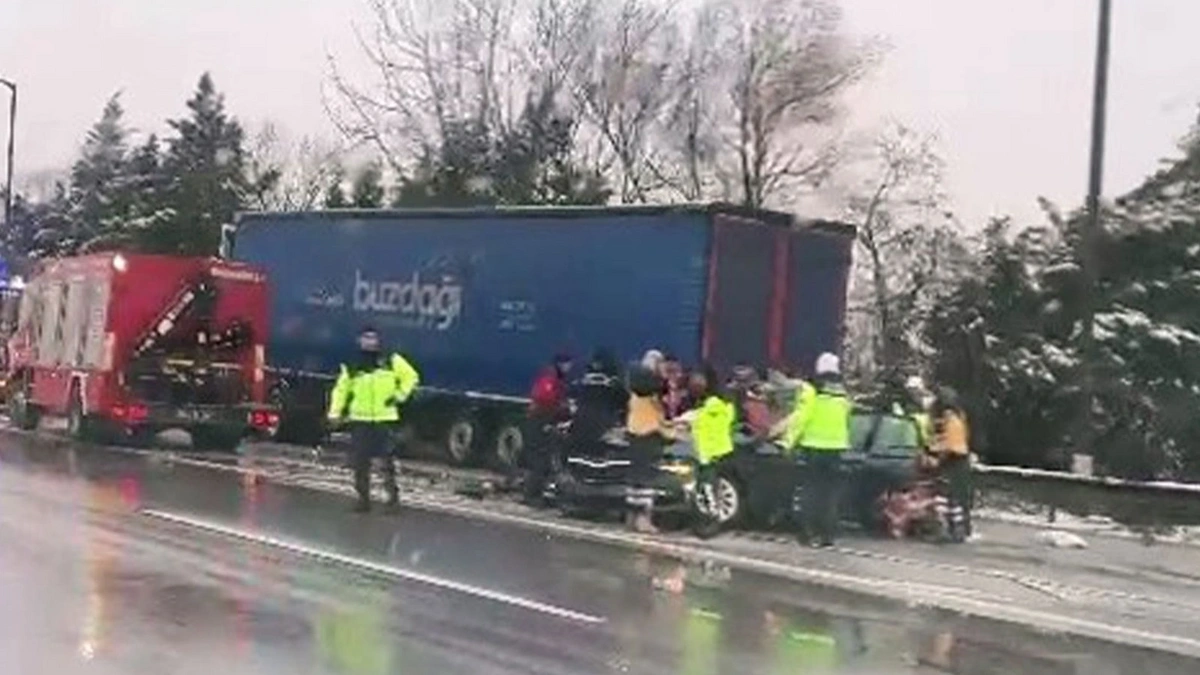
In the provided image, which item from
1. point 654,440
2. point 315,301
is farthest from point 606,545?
point 315,301

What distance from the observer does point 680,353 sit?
76.3ft

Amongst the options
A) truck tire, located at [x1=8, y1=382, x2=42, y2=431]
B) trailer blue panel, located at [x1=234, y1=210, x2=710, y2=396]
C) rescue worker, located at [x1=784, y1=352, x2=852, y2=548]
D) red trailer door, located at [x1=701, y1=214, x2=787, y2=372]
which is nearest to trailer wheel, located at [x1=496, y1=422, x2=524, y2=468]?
trailer blue panel, located at [x1=234, y1=210, x2=710, y2=396]

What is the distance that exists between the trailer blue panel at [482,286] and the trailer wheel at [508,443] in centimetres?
53

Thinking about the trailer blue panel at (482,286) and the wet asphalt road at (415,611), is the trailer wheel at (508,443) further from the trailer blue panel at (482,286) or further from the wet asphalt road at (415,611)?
the wet asphalt road at (415,611)

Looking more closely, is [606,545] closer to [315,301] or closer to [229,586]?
[229,586]

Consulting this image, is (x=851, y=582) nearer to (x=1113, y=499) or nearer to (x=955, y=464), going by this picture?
(x=955, y=464)

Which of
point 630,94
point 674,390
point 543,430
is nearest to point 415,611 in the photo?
point 543,430

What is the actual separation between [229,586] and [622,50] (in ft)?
146

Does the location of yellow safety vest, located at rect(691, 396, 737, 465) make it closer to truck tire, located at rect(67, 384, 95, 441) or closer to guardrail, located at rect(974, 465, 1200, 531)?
guardrail, located at rect(974, 465, 1200, 531)

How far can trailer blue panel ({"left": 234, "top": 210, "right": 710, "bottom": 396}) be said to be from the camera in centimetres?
2375

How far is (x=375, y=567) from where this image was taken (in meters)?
14.0

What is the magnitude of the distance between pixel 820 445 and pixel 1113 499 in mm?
6819

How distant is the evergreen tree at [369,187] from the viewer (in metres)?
59.4

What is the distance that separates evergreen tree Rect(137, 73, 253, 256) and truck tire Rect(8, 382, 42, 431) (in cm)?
2479
